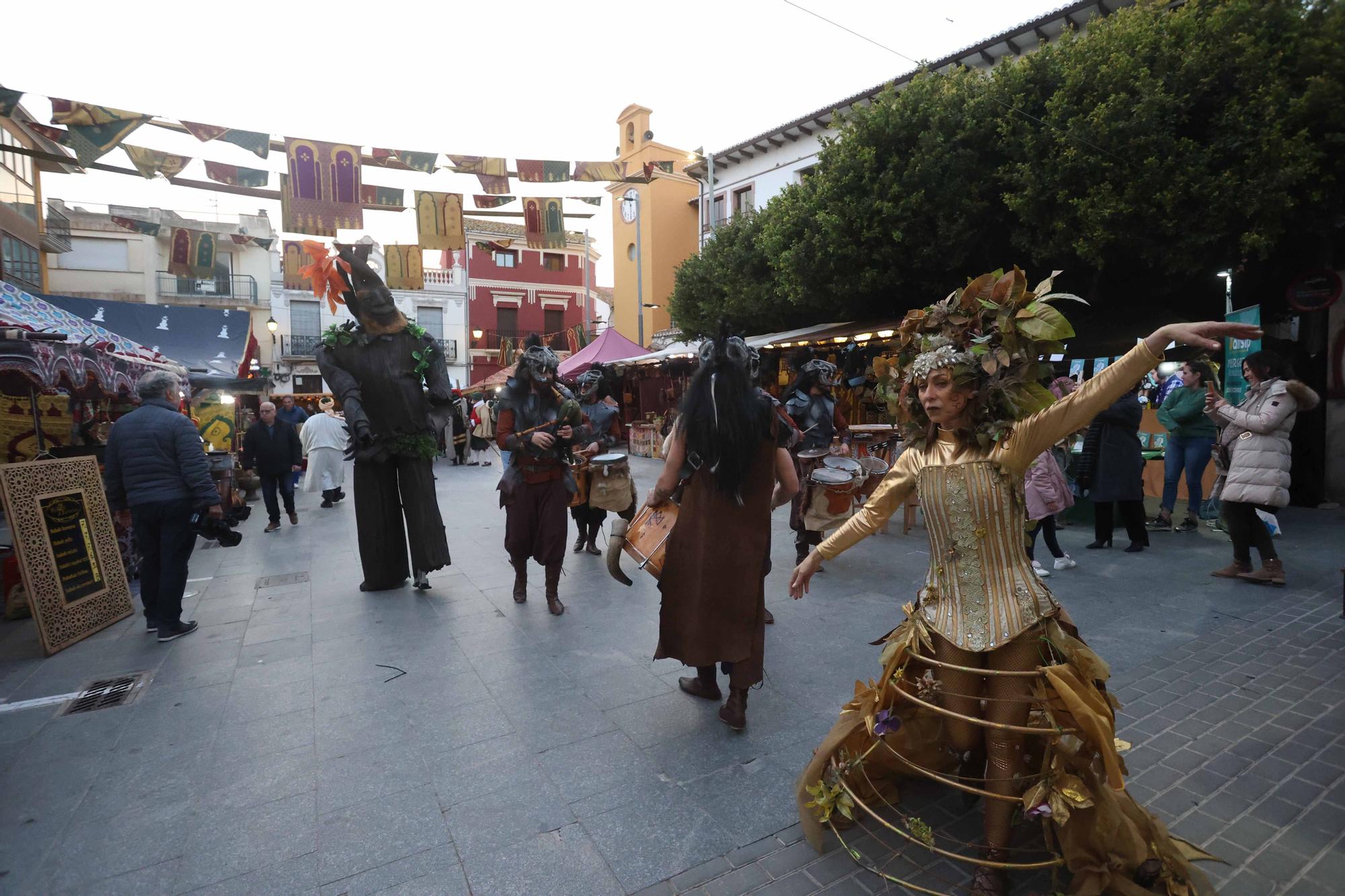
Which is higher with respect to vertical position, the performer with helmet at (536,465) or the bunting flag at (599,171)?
the bunting flag at (599,171)

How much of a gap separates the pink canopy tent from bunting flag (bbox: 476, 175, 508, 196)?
26.4ft

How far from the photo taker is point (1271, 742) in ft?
9.95

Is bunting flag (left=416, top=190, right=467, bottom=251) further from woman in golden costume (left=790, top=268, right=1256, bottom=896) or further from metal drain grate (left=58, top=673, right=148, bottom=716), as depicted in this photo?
woman in golden costume (left=790, top=268, right=1256, bottom=896)

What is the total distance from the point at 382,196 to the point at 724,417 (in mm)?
9045

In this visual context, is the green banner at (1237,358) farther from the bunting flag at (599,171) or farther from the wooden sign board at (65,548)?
the wooden sign board at (65,548)

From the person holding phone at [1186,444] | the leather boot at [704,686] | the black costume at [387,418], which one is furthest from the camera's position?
the person holding phone at [1186,444]

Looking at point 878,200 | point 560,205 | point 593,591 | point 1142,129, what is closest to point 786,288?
point 878,200

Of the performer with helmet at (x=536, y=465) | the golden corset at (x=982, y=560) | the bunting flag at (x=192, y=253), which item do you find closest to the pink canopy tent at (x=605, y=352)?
the bunting flag at (x=192, y=253)

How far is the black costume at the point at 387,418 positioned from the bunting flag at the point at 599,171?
601cm

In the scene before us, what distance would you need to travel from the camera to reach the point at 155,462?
464 cm

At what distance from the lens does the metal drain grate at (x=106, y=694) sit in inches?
143

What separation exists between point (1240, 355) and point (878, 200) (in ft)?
17.2

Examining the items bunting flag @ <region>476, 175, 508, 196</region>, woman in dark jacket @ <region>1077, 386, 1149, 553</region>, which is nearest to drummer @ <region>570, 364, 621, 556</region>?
woman in dark jacket @ <region>1077, 386, 1149, 553</region>

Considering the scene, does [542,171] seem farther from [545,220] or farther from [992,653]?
[992,653]
